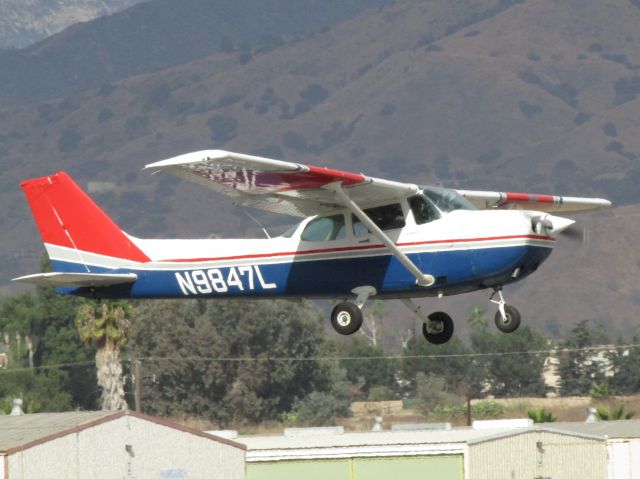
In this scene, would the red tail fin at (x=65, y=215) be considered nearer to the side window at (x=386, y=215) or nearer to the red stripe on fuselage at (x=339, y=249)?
the red stripe on fuselage at (x=339, y=249)

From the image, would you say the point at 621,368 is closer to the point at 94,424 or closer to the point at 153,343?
the point at 153,343

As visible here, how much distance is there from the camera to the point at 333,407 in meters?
104

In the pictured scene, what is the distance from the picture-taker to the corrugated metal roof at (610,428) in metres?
46.0

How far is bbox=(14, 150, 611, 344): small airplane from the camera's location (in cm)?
2516

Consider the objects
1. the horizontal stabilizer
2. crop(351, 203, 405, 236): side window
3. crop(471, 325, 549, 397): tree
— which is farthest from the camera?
crop(471, 325, 549, 397): tree

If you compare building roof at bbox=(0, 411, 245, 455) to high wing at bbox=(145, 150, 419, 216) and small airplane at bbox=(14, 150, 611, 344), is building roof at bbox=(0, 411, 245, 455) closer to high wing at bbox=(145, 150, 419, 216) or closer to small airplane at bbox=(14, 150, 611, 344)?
small airplane at bbox=(14, 150, 611, 344)

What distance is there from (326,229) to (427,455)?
17066 mm

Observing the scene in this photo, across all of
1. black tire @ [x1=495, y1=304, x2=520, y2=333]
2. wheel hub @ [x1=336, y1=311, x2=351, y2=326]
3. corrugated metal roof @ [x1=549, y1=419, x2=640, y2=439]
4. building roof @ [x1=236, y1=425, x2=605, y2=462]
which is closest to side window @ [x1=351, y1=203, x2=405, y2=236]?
wheel hub @ [x1=336, y1=311, x2=351, y2=326]

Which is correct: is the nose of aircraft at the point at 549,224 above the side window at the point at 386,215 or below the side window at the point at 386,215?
below

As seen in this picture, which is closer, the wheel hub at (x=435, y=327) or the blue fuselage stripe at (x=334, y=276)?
the blue fuselage stripe at (x=334, y=276)

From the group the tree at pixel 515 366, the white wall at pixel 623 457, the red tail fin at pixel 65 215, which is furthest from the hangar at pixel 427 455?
the tree at pixel 515 366

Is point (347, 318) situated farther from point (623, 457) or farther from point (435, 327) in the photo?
point (623, 457)

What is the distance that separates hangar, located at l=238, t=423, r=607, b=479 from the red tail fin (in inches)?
589

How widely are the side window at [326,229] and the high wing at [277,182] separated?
0.58 ft
